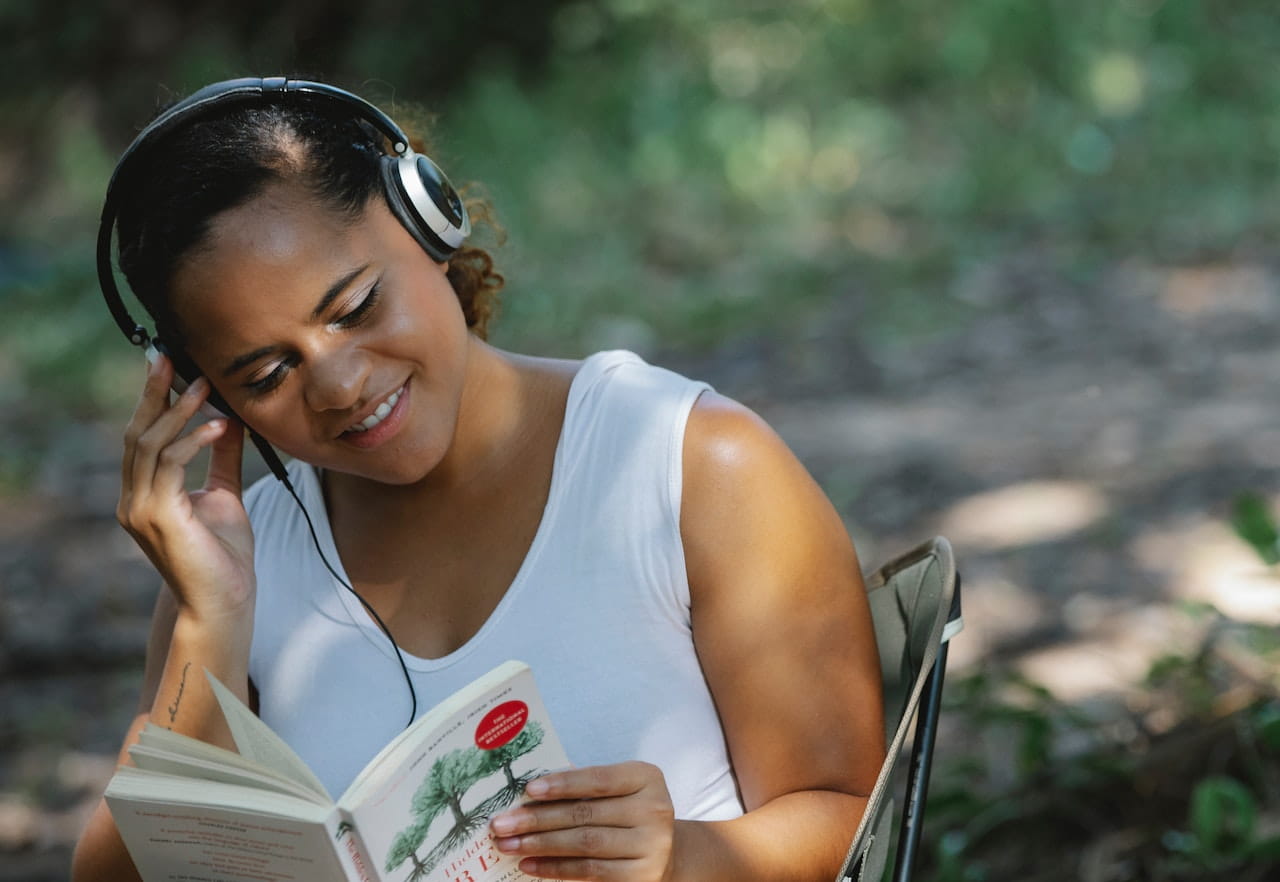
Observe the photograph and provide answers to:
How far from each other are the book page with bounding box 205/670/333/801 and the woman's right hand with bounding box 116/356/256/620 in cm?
39

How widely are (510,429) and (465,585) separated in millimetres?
227

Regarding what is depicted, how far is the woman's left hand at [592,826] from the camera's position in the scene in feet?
4.74

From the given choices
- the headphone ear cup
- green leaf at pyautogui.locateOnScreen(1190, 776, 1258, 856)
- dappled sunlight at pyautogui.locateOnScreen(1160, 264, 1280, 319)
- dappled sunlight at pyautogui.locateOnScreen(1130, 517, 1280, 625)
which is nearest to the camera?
the headphone ear cup

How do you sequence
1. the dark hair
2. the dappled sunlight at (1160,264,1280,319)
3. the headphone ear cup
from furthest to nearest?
the dappled sunlight at (1160,264,1280,319) → the headphone ear cup → the dark hair

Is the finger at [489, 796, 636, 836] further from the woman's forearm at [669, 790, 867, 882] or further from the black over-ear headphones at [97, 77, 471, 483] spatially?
the black over-ear headphones at [97, 77, 471, 483]

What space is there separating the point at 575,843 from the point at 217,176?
869mm

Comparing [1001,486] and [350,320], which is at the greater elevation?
[350,320]

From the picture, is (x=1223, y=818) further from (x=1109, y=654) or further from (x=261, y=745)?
(x=261, y=745)

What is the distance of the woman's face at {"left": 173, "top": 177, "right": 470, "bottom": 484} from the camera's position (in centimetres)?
168

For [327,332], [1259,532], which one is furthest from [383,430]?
[1259,532]

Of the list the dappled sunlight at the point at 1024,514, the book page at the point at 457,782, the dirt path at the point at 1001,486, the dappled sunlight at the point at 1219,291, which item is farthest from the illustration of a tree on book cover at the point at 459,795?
the dappled sunlight at the point at 1219,291

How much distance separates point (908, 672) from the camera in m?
1.75

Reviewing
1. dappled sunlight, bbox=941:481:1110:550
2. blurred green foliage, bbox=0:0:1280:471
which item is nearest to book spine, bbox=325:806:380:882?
dappled sunlight, bbox=941:481:1110:550

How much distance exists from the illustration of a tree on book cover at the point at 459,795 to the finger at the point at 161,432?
27.6 inches
